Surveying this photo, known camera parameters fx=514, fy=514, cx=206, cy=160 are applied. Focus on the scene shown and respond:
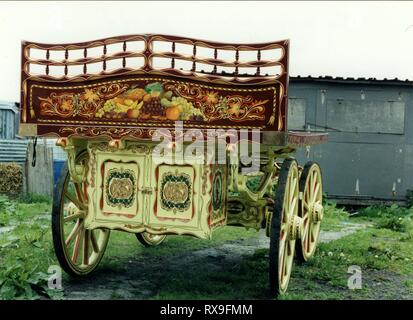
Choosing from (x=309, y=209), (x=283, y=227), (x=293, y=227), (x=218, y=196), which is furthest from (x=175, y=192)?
(x=309, y=209)

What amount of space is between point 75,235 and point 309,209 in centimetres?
261

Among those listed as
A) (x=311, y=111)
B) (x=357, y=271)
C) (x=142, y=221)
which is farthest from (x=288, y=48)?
(x=311, y=111)

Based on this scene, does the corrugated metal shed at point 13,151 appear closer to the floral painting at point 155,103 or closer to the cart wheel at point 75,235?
the cart wheel at point 75,235

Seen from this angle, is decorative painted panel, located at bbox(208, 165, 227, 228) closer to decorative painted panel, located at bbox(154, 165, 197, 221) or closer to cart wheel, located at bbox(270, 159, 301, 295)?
decorative painted panel, located at bbox(154, 165, 197, 221)

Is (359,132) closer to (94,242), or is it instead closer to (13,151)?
(94,242)

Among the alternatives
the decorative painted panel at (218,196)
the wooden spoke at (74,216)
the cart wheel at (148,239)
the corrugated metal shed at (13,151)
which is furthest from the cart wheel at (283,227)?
the corrugated metal shed at (13,151)

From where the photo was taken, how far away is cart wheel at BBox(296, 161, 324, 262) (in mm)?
5711

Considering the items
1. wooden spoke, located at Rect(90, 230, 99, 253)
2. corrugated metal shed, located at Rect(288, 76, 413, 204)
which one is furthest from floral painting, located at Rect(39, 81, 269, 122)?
corrugated metal shed, located at Rect(288, 76, 413, 204)

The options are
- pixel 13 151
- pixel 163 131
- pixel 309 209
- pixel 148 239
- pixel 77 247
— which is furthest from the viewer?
pixel 13 151

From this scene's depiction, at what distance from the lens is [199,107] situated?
4215mm

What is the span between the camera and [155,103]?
14.0 ft

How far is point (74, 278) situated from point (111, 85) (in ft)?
6.65

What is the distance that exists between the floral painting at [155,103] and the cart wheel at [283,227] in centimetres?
71

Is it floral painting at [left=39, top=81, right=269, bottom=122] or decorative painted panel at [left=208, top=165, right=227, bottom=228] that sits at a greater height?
floral painting at [left=39, top=81, right=269, bottom=122]
